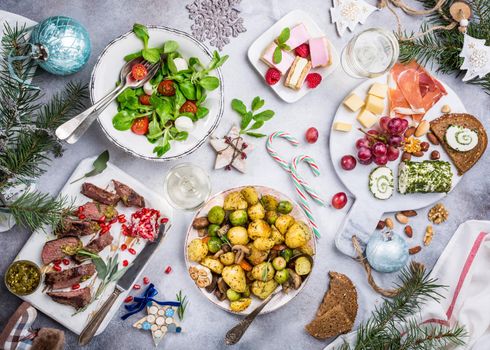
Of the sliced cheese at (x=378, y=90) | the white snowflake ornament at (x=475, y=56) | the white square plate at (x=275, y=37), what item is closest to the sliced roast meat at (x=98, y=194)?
the white square plate at (x=275, y=37)

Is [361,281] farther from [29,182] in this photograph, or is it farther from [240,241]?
[29,182]

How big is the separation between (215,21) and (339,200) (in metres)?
0.91

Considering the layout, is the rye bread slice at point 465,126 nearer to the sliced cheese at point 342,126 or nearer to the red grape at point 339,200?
the sliced cheese at point 342,126

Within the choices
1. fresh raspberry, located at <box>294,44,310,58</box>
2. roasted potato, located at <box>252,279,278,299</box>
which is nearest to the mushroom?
roasted potato, located at <box>252,279,278,299</box>

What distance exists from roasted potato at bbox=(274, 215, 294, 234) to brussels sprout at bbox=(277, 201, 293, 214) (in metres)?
0.02

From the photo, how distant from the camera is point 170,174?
2197 millimetres

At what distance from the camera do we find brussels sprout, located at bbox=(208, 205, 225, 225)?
216cm

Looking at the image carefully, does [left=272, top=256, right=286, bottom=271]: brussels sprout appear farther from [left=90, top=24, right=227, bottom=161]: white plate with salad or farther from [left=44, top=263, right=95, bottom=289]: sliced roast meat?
[left=44, top=263, right=95, bottom=289]: sliced roast meat

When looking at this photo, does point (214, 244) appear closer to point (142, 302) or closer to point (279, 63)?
point (142, 302)

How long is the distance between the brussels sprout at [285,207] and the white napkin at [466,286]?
1.98ft

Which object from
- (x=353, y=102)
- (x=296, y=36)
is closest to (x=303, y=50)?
(x=296, y=36)

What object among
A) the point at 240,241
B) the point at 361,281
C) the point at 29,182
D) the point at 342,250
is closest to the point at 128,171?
the point at 29,182

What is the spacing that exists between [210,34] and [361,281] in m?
1.23

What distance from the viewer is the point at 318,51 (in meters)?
2.16
